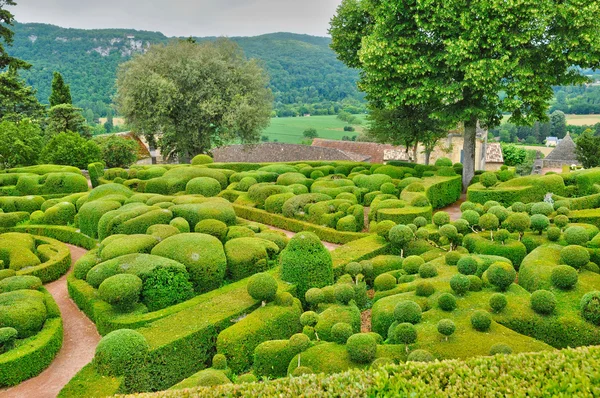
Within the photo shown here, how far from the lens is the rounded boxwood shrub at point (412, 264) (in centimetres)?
1600

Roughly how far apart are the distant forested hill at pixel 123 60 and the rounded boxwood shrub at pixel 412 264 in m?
70.3

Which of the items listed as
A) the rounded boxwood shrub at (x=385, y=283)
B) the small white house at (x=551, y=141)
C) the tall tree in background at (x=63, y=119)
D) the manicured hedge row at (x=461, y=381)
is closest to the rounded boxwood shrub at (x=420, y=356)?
the manicured hedge row at (x=461, y=381)

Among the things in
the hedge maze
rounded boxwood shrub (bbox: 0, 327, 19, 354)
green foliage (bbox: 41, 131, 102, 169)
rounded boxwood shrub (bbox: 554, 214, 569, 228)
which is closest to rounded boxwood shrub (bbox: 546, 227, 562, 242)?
the hedge maze

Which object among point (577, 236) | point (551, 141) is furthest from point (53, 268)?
point (551, 141)

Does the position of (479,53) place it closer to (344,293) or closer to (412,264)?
(412,264)

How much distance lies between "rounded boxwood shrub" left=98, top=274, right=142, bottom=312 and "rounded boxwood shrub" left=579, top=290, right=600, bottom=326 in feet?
38.7

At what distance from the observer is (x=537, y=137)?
110 metres

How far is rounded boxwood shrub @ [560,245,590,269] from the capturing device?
14.1m

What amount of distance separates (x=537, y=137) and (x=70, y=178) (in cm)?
10572

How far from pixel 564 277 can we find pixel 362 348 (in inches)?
253

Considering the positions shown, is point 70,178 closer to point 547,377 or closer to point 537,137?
point 547,377

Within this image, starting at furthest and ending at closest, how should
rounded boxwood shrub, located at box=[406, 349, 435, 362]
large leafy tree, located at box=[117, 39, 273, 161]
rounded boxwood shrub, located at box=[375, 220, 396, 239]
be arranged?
large leafy tree, located at box=[117, 39, 273, 161] → rounded boxwood shrub, located at box=[375, 220, 396, 239] → rounded boxwood shrub, located at box=[406, 349, 435, 362]

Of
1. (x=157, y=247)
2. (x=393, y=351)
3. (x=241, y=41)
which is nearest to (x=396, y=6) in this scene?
(x=157, y=247)

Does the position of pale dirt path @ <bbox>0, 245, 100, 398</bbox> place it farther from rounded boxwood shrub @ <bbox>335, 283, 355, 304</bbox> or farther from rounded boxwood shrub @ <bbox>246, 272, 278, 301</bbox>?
rounded boxwood shrub @ <bbox>335, 283, 355, 304</bbox>
